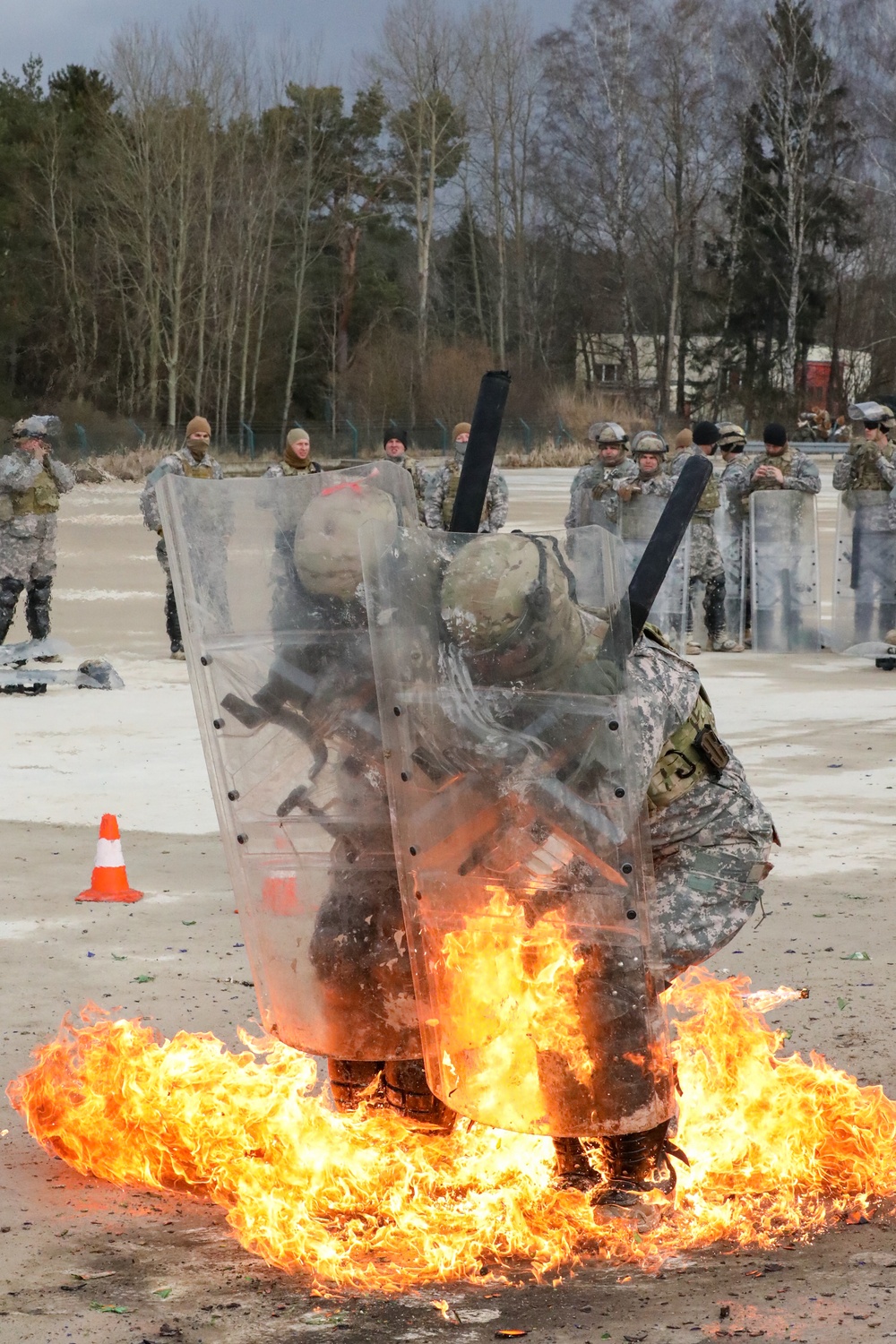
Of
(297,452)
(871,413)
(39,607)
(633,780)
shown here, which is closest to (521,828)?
(633,780)

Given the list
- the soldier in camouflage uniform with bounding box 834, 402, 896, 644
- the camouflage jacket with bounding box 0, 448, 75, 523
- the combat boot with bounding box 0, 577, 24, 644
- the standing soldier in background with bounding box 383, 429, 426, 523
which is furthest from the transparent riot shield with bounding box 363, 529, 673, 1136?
the standing soldier in background with bounding box 383, 429, 426, 523

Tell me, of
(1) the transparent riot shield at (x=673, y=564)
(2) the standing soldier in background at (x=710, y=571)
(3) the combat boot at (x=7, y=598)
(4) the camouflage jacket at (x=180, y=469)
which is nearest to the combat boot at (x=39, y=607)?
(3) the combat boot at (x=7, y=598)

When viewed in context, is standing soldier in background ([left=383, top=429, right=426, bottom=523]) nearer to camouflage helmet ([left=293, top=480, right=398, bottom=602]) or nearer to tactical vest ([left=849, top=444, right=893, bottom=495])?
tactical vest ([left=849, top=444, right=893, bottom=495])

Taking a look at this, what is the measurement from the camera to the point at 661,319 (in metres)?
55.8

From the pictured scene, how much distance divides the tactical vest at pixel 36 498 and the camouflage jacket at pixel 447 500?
331cm

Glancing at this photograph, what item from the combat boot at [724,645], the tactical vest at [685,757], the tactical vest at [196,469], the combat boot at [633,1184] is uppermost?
the tactical vest at [196,469]

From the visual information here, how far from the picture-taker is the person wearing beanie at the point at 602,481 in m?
14.5

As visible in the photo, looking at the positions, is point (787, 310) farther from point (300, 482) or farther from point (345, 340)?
point (300, 482)

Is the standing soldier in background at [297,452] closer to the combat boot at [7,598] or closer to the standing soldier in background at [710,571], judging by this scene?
the combat boot at [7,598]

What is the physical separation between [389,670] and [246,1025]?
2.02m

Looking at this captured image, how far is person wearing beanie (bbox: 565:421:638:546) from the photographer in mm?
14453

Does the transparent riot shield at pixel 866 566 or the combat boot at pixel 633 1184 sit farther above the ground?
the transparent riot shield at pixel 866 566

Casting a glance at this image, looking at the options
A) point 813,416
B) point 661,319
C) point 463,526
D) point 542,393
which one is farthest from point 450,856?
point 661,319

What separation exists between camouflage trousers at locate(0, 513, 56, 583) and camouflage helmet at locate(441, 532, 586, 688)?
10.2 metres
